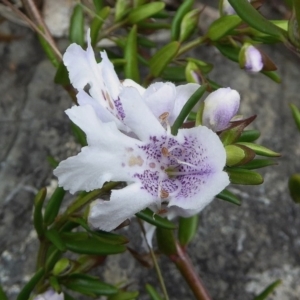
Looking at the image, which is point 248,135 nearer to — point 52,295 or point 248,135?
point 248,135

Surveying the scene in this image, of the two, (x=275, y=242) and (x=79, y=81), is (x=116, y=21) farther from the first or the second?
(x=275, y=242)

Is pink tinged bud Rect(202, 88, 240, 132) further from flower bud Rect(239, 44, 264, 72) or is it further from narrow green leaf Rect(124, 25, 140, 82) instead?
narrow green leaf Rect(124, 25, 140, 82)

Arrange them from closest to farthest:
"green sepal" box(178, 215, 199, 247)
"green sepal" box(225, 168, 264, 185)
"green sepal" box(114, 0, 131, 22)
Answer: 1. "green sepal" box(225, 168, 264, 185)
2. "green sepal" box(178, 215, 199, 247)
3. "green sepal" box(114, 0, 131, 22)

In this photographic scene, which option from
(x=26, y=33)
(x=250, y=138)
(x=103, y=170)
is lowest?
(x=26, y=33)

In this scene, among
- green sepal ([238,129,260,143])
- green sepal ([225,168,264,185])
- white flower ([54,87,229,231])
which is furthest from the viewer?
green sepal ([238,129,260,143])

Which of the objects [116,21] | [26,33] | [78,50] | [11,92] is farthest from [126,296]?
[26,33]

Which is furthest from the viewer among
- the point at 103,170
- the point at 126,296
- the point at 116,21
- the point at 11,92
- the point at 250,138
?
the point at 11,92

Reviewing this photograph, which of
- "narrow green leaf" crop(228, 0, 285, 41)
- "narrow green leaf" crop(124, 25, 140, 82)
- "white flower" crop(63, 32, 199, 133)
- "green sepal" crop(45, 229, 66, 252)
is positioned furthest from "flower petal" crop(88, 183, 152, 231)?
"narrow green leaf" crop(124, 25, 140, 82)
